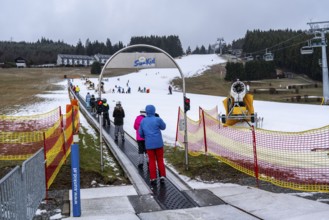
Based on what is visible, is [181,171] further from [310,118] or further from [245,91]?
[310,118]

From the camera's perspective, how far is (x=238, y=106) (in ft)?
73.9

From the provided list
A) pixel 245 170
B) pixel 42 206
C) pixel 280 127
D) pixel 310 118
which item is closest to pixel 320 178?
pixel 245 170

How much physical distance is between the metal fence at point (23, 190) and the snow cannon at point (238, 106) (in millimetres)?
15376

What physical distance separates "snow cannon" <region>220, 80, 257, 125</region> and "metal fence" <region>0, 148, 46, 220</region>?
15376 millimetres

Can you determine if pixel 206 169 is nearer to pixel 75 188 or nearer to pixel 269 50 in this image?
pixel 75 188

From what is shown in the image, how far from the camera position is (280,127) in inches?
827

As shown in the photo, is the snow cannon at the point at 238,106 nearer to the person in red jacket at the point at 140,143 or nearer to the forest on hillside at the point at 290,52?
the person in red jacket at the point at 140,143

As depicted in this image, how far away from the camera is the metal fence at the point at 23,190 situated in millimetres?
5168

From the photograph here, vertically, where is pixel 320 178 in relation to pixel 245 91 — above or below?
below

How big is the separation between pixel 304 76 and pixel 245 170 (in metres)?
98.6

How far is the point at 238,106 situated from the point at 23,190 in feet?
57.7

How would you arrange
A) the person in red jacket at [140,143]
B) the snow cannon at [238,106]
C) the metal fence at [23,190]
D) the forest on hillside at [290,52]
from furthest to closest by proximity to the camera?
the forest on hillside at [290,52]
the snow cannon at [238,106]
the person in red jacket at [140,143]
the metal fence at [23,190]

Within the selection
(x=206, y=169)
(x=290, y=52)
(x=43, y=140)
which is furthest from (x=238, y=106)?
(x=290, y=52)

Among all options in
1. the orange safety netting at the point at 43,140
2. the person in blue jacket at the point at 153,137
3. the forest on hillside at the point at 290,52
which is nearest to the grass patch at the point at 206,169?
the person in blue jacket at the point at 153,137
